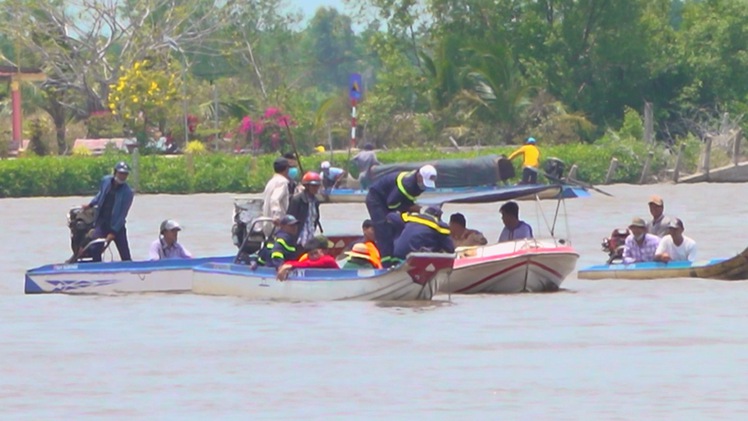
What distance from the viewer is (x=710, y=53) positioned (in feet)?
161

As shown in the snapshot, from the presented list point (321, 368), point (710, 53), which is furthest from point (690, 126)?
point (321, 368)

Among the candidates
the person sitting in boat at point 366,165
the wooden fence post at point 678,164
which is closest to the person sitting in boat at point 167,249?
the person sitting in boat at point 366,165

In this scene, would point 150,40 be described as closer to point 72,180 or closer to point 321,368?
point 72,180

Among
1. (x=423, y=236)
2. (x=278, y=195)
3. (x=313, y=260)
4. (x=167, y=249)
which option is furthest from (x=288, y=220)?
(x=167, y=249)

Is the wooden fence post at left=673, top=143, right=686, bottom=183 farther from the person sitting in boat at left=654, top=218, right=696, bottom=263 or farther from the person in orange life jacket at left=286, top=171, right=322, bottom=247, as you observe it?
the person in orange life jacket at left=286, top=171, right=322, bottom=247

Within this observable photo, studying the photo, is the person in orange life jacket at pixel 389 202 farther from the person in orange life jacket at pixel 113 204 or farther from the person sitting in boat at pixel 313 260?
the person in orange life jacket at pixel 113 204

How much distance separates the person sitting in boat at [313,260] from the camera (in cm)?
1841

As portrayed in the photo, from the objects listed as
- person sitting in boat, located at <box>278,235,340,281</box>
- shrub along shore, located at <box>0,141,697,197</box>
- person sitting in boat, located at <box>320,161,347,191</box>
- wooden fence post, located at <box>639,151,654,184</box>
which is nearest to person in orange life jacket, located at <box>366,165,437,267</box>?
person sitting in boat, located at <box>278,235,340,281</box>

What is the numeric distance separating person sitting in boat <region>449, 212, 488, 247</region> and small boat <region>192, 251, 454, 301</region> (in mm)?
1424

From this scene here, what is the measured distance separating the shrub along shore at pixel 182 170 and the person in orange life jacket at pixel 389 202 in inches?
851

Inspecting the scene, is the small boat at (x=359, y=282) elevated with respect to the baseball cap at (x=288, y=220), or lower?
lower

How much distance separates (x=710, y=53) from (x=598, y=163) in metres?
7.86

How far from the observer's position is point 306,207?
18828 millimetres

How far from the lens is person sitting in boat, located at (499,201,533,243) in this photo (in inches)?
777
